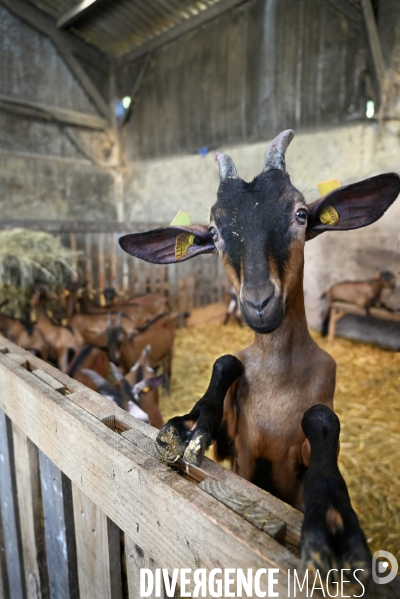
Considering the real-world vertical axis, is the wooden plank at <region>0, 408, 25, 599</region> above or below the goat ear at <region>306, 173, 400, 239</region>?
below

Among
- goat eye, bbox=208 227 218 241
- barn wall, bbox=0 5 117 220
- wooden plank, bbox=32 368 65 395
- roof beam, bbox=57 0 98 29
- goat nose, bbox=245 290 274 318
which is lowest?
wooden plank, bbox=32 368 65 395

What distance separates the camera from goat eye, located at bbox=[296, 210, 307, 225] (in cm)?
140

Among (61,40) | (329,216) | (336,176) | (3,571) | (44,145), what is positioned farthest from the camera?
(44,145)

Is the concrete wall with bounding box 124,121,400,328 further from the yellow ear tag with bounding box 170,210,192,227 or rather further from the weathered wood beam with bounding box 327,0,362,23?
the yellow ear tag with bounding box 170,210,192,227

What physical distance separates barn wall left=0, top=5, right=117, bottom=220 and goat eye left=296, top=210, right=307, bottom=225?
10116 mm

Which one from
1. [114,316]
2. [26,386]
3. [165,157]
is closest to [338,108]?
[165,157]

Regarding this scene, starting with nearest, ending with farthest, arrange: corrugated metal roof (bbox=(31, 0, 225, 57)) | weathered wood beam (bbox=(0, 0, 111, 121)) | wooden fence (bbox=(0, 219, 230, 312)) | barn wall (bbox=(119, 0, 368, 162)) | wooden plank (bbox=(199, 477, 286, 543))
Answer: wooden plank (bbox=(199, 477, 286, 543)) → barn wall (bbox=(119, 0, 368, 162)) → wooden fence (bbox=(0, 219, 230, 312)) → corrugated metal roof (bbox=(31, 0, 225, 57)) → weathered wood beam (bbox=(0, 0, 111, 121))

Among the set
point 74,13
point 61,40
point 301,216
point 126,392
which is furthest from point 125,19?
point 301,216

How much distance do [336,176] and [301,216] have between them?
20.7ft

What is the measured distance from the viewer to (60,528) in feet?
4.83

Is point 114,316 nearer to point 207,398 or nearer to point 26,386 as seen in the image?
point 26,386

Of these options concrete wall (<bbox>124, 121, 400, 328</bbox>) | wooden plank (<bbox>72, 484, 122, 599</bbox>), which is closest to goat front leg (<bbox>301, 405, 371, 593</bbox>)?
wooden plank (<bbox>72, 484, 122, 599</bbox>)

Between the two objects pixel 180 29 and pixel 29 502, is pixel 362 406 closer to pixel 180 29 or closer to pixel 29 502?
pixel 29 502

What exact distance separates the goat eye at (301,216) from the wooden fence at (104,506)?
0.89 metres
